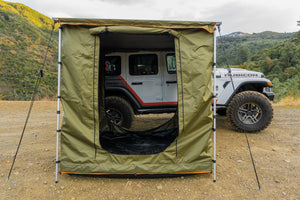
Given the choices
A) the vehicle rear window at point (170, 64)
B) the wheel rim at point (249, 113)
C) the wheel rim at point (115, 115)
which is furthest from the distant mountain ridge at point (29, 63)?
the wheel rim at point (115, 115)

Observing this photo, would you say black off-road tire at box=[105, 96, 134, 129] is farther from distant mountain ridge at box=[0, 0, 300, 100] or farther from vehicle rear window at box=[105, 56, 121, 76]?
distant mountain ridge at box=[0, 0, 300, 100]

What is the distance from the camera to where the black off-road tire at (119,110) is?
4906 mm

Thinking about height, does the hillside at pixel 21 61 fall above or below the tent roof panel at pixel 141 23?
above

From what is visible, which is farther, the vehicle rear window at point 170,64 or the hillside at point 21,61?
the hillside at point 21,61

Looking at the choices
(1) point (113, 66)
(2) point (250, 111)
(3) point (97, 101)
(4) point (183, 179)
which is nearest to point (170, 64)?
(1) point (113, 66)

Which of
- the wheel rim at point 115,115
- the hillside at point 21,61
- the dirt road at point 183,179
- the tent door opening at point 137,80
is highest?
the hillside at point 21,61

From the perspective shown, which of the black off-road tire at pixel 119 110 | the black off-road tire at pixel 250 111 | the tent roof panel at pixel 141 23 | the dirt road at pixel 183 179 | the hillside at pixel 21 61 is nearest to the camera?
the dirt road at pixel 183 179

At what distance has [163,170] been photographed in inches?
106

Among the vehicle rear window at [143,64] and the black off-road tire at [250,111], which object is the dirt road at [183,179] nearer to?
the black off-road tire at [250,111]

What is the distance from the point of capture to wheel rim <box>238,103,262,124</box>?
4.45 metres

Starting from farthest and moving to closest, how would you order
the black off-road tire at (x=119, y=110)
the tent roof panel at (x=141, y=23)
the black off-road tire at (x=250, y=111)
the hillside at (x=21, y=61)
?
the hillside at (x=21, y=61)
the black off-road tire at (x=119, y=110)
the black off-road tire at (x=250, y=111)
the tent roof panel at (x=141, y=23)

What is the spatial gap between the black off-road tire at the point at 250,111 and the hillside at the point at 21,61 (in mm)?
11614

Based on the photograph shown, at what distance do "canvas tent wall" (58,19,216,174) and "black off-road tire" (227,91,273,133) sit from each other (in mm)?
1961

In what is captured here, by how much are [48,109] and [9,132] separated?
3012 millimetres
